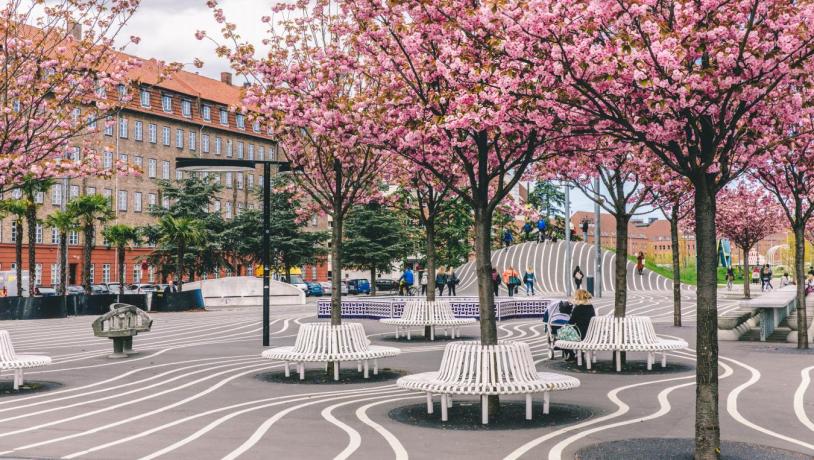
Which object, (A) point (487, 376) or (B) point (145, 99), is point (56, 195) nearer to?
(B) point (145, 99)

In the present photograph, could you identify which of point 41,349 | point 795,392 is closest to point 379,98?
point 795,392

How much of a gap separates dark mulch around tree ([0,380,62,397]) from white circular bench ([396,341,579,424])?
6.01 metres

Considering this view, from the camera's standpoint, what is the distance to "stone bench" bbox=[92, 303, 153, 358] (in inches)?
695

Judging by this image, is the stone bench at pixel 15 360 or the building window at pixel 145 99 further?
the building window at pixel 145 99

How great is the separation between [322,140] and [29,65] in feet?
17.4

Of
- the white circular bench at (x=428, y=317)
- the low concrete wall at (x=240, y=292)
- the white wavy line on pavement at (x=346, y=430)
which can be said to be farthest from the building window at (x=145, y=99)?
the white wavy line on pavement at (x=346, y=430)

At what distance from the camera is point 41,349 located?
2011 centimetres

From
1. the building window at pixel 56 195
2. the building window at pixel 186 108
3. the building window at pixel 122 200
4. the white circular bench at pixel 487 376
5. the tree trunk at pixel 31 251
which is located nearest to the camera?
the white circular bench at pixel 487 376

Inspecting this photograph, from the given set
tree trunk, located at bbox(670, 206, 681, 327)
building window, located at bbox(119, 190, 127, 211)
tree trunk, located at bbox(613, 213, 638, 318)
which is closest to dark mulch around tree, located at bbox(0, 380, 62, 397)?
tree trunk, located at bbox(613, 213, 638, 318)

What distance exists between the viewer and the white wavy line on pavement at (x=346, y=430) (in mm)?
8172

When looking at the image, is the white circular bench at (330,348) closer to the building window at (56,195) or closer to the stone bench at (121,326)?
the stone bench at (121,326)

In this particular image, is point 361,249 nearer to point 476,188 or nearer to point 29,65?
point 29,65

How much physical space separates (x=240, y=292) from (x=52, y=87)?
31074 mm

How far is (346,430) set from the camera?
30.8 feet
